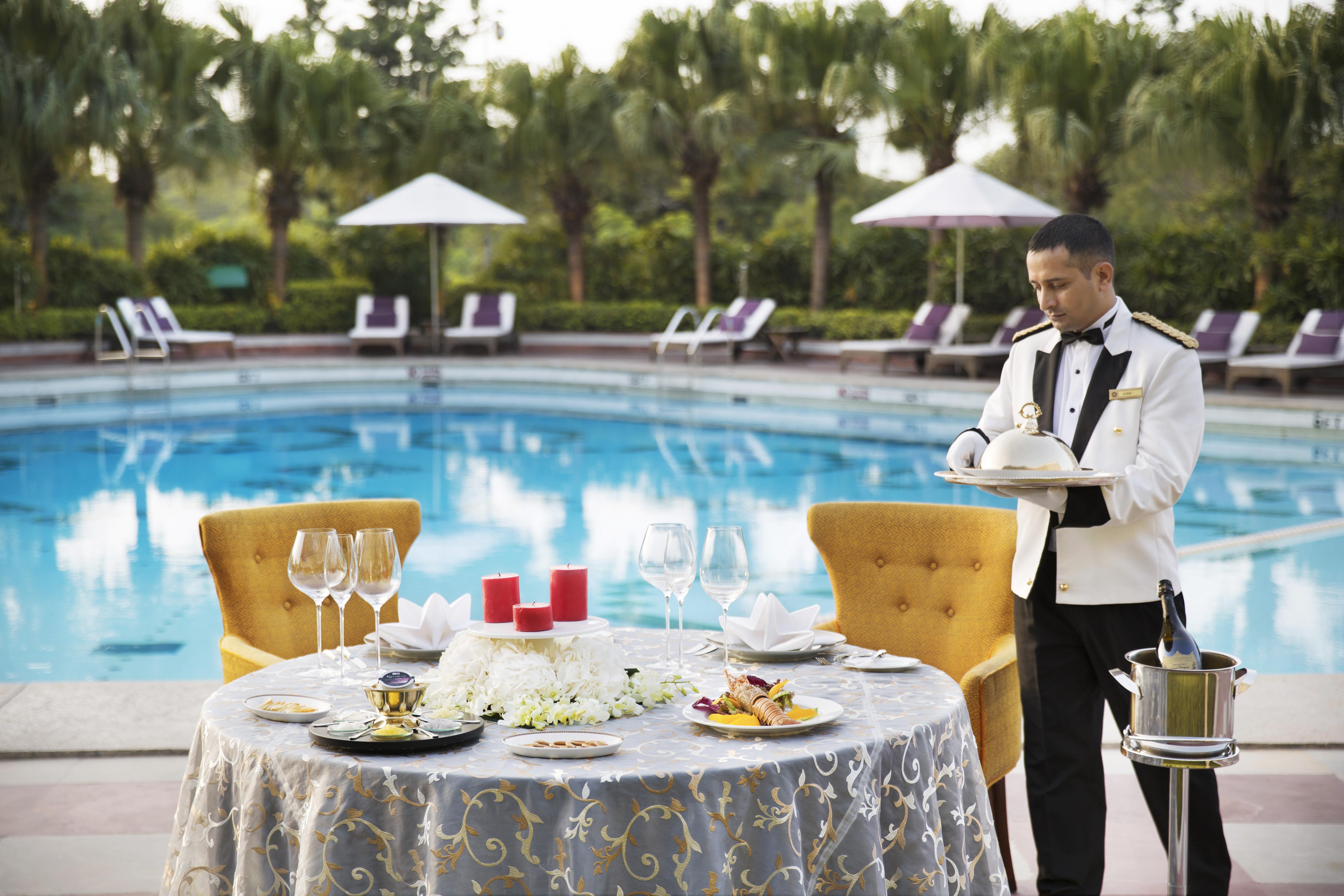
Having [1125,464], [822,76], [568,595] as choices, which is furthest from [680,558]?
[822,76]

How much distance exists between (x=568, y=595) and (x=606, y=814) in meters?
0.52

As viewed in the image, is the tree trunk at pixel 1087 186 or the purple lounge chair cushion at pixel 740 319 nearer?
the purple lounge chair cushion at pixel 740 319

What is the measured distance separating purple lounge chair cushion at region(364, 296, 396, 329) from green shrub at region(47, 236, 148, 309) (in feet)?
11.3

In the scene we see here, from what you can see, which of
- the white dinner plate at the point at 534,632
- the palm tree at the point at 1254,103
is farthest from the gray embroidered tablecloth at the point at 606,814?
the palm tree at the point at 1254,103

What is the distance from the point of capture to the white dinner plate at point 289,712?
2090 millimetres

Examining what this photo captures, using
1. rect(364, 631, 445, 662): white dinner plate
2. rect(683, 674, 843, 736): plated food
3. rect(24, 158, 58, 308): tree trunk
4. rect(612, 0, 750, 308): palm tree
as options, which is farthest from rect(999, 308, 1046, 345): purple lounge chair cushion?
rect(683, 674, 843, 736): plated food

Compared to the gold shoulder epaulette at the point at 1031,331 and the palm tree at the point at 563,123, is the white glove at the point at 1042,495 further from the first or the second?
the palm tree at the point at 563,123

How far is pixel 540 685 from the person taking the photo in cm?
209

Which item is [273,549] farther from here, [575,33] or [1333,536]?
[575,33]

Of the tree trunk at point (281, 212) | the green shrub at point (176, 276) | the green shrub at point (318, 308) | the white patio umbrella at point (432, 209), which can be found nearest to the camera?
the white patio umbrella at point (432, 209)

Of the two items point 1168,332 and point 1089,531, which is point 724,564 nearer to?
point 1089,531

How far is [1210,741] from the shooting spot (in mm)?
1602

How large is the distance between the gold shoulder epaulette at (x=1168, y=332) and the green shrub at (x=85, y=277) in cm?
1832

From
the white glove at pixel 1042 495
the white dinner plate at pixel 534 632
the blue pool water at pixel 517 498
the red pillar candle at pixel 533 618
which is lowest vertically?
the blue pool water at pixel 517 498
